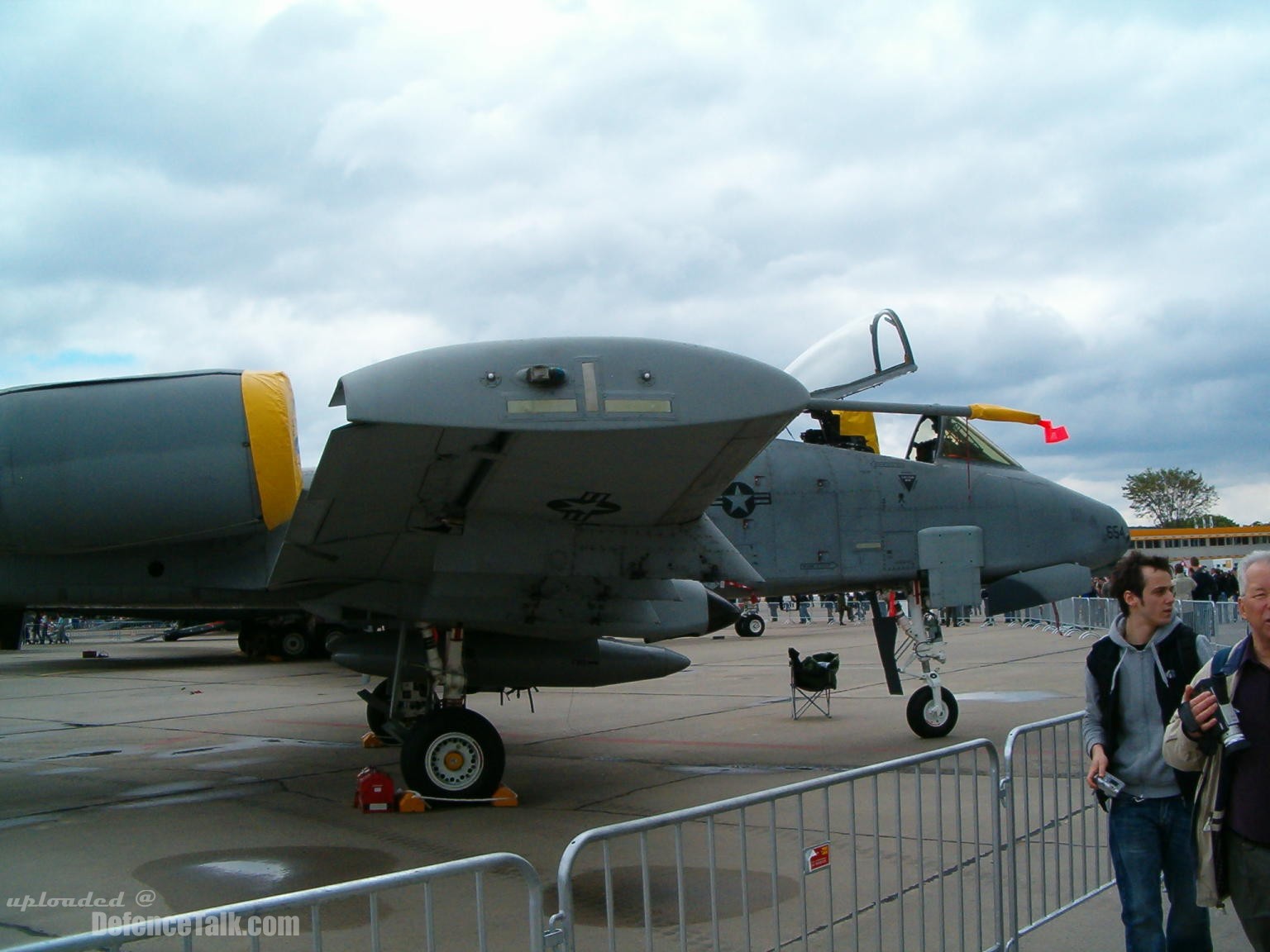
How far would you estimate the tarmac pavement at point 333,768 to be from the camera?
17.6 feet

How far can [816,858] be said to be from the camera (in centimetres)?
341

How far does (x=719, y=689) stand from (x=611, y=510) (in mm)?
9192

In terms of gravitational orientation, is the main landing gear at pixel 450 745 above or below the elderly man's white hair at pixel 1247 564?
below

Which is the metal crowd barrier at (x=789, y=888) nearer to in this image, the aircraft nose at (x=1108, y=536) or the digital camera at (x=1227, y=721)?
the digital camera at (x=1227, y=721)

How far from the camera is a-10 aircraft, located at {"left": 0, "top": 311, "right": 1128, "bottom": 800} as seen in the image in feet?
16.0

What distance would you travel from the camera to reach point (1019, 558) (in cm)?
915

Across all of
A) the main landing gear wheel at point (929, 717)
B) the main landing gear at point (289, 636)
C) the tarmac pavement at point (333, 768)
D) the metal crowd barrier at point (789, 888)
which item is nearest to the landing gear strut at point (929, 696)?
the main landing gear wheel at point (929, 717)

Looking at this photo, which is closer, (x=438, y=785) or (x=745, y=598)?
(x=438, y=785)

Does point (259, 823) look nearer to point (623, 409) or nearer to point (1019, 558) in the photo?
point (623, 409)

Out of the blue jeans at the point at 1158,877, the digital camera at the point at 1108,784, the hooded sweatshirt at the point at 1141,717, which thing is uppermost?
the hooded sweatshirt at the point at 1141,717

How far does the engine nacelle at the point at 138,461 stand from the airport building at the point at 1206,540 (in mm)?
62069

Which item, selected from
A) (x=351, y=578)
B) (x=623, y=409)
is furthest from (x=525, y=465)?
(x=351, y=578)

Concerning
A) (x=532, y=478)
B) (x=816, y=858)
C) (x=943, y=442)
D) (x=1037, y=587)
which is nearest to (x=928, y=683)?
(x=1037, y=587)

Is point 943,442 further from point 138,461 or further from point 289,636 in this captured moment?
point 289,636
